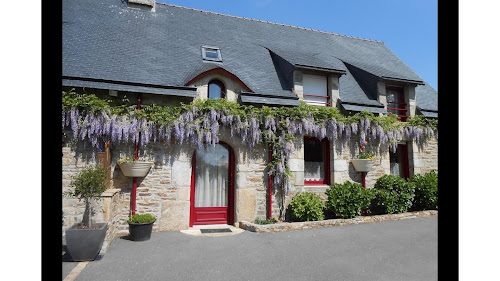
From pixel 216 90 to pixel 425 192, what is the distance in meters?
6.12

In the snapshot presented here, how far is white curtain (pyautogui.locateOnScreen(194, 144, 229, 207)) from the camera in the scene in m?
6.72

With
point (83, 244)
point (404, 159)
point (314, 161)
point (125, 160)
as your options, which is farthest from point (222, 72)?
point (404, 159)

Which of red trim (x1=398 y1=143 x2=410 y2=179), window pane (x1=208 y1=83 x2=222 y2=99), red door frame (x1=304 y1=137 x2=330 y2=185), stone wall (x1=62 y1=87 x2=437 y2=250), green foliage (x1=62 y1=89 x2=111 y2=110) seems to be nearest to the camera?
stone wall (x1=62 y1=87 x2=437 y2=250)

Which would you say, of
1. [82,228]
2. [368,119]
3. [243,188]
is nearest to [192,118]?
[243,188]

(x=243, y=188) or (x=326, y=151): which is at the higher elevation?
(x=326, y=151)

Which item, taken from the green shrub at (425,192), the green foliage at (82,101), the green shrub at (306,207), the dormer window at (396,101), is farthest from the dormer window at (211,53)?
the green shrub at (425,192)

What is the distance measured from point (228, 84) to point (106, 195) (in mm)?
3641

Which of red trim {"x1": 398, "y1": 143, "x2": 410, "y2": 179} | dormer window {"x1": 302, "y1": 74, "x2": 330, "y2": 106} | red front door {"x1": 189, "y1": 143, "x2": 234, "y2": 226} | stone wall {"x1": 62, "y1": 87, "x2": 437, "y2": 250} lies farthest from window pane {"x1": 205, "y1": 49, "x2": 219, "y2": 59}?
red trim {"x1": 398, "y1": 143, "x2": 410, "y2": 179}

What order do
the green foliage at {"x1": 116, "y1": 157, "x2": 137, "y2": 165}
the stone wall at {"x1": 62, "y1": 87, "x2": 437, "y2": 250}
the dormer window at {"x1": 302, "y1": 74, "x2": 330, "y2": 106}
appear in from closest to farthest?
the stone wall at {"x1": 62, "y1": 87, "x2": 437, "y2": 250} < the green foliage at {"x1": 116, "y1": 157, "x2": 137, "y2": 165} < the dormer window at {"x1": 302, "y1": 74, "x2": 330, "y2": 106}

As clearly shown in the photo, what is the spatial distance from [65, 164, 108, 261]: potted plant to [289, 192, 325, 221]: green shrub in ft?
13.1

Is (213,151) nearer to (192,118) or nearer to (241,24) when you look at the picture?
(192,118)

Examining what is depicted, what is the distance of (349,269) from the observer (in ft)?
12.5

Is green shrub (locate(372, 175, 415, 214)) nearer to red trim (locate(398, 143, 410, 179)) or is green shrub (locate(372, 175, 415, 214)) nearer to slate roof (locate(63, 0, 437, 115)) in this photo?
red trim (locate(398, 143, 410, 179))

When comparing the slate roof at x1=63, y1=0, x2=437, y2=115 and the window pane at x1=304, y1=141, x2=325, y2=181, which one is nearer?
the slate roof at x1=63, y1=0, x2=437, y2=115
